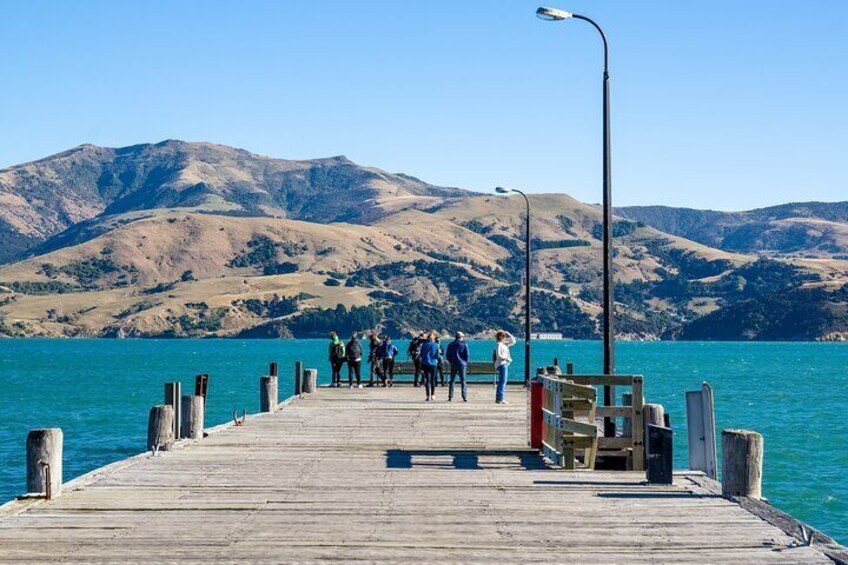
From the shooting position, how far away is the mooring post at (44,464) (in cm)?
1520

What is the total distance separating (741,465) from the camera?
A: 50.0 ft

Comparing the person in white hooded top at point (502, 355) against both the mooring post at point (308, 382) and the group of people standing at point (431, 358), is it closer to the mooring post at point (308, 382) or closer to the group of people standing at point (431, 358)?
the group of people standing at point (431, 358)

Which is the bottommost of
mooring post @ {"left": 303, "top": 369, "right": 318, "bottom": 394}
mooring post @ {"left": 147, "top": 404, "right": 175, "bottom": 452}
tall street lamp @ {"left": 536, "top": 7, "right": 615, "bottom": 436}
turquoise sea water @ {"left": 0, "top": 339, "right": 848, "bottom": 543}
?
turquoise sea water @ {"left": 0, "top": 339, "right": 848, "bottom": 543}

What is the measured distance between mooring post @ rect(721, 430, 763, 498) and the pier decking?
0.87 ft

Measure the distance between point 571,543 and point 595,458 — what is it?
265 inches

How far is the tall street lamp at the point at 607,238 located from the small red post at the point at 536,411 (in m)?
1.09

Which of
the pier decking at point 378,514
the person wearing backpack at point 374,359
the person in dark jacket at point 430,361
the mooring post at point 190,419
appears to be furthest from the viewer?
the person wearing backpack at point 374,359

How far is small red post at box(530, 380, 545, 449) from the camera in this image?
854 inches

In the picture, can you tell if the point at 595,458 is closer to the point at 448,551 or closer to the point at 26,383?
the point at 448,551

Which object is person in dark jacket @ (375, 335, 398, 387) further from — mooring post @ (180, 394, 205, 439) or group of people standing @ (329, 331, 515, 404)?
mooring post @ (180, 394, 205, 439)

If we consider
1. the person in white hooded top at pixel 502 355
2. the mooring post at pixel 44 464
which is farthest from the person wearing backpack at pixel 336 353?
the mooring post at pixel 44 464

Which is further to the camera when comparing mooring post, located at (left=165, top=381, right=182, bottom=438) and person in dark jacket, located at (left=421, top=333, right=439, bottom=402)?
person in dark jacket, located at (left=421, top=333, right=439, bottom=402)

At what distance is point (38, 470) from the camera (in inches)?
601

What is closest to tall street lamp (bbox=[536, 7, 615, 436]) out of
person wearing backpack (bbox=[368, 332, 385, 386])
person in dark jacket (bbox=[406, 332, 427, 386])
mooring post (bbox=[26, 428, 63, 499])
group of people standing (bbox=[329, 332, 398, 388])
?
mooring post (bbox=[26, 428, 63, 499])
